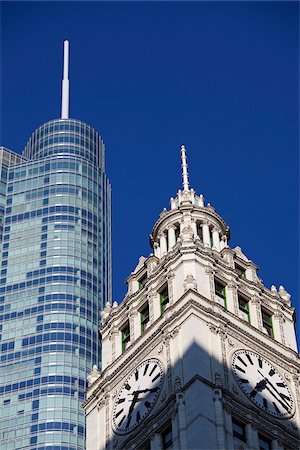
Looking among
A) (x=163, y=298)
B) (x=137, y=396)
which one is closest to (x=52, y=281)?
(x=163, y=298)

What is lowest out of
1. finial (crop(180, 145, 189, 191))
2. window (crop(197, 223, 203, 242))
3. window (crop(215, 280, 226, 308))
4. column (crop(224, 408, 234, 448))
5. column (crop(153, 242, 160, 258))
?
column (crop(224, 408, 234, 448))

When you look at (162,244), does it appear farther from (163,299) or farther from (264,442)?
(264,442)

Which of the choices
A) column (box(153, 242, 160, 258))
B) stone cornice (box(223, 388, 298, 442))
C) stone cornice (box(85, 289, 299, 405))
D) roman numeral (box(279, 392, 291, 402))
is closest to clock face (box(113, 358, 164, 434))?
stone cornice (box(85, 289, 299, 405))

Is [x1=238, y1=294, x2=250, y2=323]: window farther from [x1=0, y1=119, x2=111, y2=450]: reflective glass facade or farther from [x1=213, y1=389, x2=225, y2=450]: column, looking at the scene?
[x1=0, y1=119, x2=111, y2=450]: reflective glass facade

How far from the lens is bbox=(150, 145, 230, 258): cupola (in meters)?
87.5

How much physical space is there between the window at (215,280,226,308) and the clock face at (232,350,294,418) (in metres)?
4.98

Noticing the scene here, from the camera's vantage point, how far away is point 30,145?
640 feet

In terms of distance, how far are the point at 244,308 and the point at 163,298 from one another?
525 centimetres

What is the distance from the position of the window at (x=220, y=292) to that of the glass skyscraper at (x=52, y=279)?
208ft

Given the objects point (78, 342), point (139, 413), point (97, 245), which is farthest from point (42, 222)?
point (139, 413)

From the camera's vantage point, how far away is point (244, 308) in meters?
82.6

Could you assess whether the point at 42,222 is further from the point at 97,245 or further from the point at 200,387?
the point at 200,387

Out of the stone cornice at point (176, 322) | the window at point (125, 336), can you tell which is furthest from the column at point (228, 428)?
the window at point (125, 336)

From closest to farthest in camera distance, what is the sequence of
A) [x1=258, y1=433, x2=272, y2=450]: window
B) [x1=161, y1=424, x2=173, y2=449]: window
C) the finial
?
[x1=161, y1=424, x2=173, y2=449]: window, [x1=258, y1=433, x2=272, y2=450]: window, the finial
